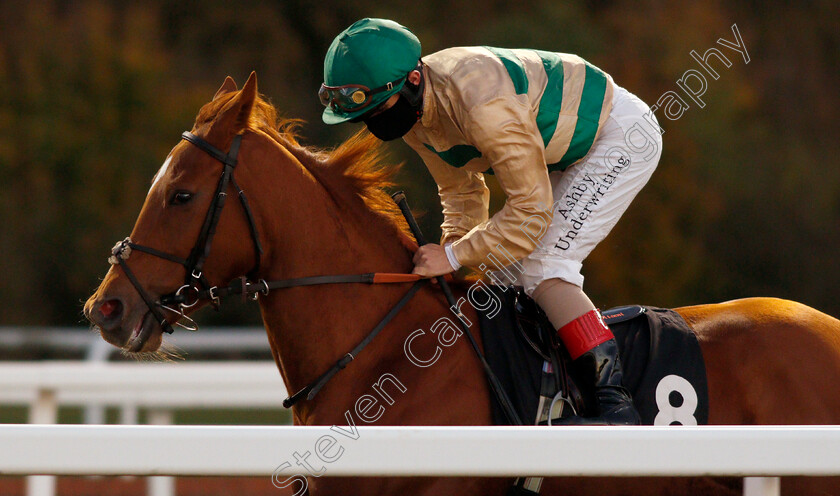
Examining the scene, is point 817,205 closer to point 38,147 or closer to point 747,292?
point 747,292

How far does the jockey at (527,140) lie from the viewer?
2576 mm

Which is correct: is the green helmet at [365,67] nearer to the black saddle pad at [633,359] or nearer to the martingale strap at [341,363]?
the martingale strap at [341,363]

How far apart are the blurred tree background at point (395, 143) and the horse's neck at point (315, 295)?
32.7 feet

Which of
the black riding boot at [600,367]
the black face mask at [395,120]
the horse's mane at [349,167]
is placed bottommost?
the horse's mane at [349,167]

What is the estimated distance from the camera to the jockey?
8.45 ft

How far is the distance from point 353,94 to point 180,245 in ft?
2.13

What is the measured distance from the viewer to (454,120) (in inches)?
106

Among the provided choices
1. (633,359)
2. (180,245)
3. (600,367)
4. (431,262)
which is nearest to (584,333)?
(600,367)

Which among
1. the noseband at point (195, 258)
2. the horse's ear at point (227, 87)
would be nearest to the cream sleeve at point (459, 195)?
the horse's ear at point (227, 87)

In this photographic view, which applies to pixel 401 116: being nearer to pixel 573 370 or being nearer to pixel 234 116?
pixel 234 116

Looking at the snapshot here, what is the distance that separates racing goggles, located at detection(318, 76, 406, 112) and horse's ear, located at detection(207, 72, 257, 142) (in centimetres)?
23

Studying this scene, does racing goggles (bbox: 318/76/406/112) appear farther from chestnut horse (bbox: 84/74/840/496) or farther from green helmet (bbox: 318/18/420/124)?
chestnut horse (bbox: 84/74/840/496)

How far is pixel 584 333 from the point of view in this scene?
262 centimetres

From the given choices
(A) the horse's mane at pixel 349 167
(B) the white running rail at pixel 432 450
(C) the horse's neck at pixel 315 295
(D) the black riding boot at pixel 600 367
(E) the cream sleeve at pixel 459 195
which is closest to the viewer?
(B) the white running rail at pixel 432 450
